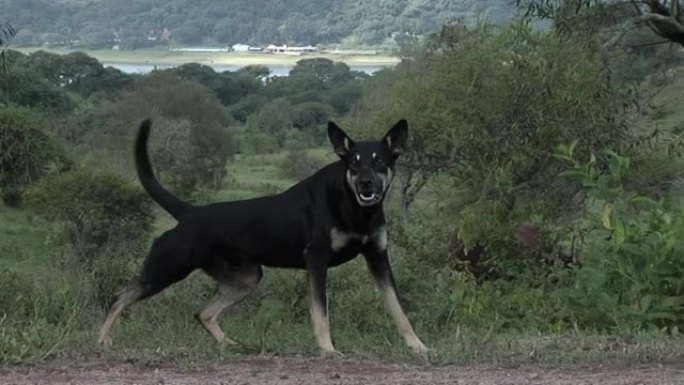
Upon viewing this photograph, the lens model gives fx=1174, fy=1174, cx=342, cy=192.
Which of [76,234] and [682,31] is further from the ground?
[682,31]

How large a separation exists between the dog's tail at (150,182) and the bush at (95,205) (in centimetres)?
2549

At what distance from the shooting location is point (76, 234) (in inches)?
1351

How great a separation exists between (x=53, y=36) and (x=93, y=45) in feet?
23.6

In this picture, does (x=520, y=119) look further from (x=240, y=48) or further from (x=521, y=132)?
(x=240, y=48)

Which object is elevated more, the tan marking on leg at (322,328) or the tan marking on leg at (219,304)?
the tan marking on leg at (322,328)

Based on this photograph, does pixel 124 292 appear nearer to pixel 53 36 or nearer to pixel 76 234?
pixel 76 234

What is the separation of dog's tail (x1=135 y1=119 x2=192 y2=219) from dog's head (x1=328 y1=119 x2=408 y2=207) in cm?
103

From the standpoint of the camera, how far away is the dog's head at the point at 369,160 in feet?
20.7

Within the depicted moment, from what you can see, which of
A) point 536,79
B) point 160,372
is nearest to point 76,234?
point 536,79

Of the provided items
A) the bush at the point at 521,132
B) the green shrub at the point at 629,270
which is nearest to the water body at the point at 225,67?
the bush at the point at 521,132

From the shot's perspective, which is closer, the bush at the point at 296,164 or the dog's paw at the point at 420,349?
the dog's paw at the point at 420,349

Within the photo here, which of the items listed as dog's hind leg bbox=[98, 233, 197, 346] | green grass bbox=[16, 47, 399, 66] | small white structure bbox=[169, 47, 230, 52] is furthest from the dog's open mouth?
small white structure bbox=[169, 47, 230, 52]

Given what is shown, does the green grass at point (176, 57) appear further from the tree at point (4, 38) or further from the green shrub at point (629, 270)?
the green shrub at point (629, 270)

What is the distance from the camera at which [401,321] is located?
6348 millimetres
